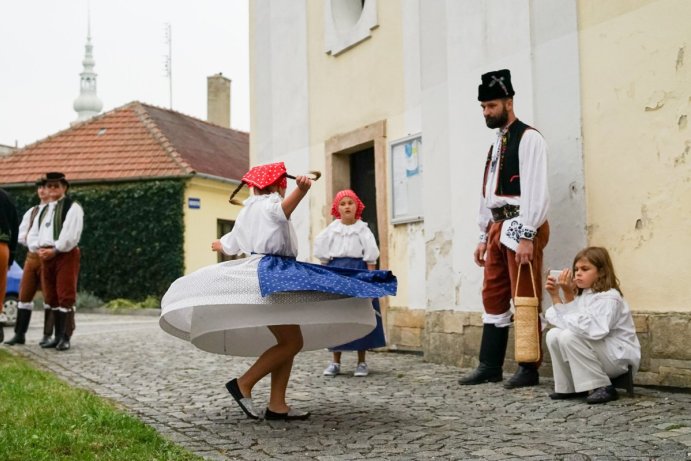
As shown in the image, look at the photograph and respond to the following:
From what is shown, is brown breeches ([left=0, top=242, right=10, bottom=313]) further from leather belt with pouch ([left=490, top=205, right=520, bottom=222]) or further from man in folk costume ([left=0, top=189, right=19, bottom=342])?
leather belt with pouch ([left=490, top=205, right=520, bottom=222])

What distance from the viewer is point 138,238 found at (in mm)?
22641

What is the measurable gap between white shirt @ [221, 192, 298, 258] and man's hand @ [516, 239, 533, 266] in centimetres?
189

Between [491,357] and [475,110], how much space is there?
2421 mm

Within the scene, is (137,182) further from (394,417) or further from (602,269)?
(394,417)

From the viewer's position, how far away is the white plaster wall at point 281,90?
1150 cm

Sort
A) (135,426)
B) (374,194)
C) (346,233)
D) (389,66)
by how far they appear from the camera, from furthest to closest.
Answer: (374,194) < (389,66) < (346,233) < (135,426)

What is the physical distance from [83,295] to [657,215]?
18263 mm

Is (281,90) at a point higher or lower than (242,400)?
higher

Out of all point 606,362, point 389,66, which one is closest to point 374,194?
point 389,66

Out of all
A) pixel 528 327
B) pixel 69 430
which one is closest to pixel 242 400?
pixel 69 430

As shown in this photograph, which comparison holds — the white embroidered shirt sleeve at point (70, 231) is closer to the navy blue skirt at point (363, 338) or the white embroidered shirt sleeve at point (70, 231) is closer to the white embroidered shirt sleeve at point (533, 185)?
the navy blue skirt at point (363, 338)

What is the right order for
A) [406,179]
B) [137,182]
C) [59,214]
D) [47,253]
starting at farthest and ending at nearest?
[137,182] → [59,214] → [47,253] → [406,179]

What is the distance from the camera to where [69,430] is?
15.3 feet

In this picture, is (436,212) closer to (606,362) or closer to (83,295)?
(606,362)
